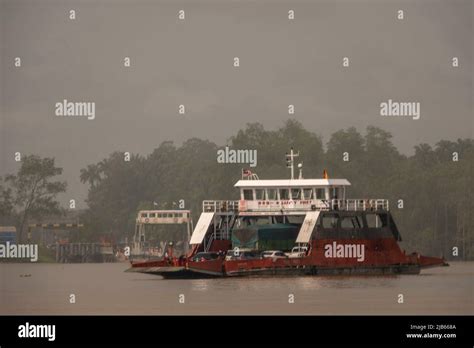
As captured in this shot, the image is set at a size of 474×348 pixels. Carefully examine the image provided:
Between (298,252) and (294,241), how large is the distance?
2.26 metres

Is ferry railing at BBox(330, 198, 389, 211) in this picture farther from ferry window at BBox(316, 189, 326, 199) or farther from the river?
the river

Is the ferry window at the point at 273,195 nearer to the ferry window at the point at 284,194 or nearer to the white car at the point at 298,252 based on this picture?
A: the ferry window at the point at 284,194

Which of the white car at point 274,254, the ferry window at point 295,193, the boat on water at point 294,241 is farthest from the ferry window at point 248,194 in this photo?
the white car at point 274,254

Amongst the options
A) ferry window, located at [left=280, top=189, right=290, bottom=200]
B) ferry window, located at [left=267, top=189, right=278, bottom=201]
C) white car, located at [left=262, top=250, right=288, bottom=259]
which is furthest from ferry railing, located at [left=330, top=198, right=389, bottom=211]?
ferry window, located at [left=267, top=189, right=278, bottom=201]

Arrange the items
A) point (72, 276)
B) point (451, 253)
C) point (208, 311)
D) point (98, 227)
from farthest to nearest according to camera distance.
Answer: point (98, 227)
point (451, 253)
point (72, 276)
point (208, 311)

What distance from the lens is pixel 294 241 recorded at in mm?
96312

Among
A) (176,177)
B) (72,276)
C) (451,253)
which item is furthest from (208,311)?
(176,177)

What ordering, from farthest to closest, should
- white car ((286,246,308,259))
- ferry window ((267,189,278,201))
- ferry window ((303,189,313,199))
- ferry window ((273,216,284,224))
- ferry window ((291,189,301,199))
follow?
1. ferry window ((273,216,284,224))
2. ferry window ((267,189,278,201))
3. ferry window ((291,189,301,199))
4. ferry window ((303,189,313,199))
5. white car ((286,246,308,259))

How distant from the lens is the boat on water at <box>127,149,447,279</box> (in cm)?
9181

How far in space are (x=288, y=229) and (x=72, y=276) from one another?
2560cm

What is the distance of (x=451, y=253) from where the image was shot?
14938cm
